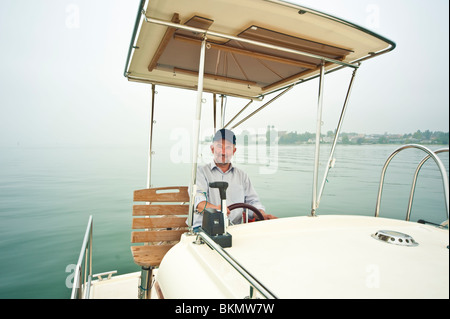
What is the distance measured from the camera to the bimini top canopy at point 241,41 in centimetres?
150

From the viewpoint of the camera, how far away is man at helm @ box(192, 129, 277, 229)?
232 centimetres

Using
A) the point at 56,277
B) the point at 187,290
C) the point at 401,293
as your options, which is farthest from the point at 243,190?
the point at 56,277

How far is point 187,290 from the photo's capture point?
105 cm

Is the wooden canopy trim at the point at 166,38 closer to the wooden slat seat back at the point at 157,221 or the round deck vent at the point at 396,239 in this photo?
the wooden slat seat back at the point at 157,221

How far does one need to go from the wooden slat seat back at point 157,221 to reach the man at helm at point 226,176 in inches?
20.5

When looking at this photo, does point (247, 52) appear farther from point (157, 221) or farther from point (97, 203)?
point (97, 203)

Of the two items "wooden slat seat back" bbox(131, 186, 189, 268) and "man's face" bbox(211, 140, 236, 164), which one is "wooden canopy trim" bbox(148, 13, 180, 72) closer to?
"man's face" bbox(211, 140, 236, 164)

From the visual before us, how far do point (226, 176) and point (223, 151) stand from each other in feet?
0.80

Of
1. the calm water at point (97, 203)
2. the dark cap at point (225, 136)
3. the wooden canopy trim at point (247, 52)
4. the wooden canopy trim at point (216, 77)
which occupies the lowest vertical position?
the calm water at point (97, 203)

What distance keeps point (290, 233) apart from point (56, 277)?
22.8ft

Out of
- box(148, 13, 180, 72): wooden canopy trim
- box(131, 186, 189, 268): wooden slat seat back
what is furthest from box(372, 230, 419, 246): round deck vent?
box(131, 186, 189, 268): wooden slat seat back

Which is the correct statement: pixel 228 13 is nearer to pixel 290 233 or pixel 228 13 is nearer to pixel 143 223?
pixel 290 233

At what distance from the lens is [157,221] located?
259 cm

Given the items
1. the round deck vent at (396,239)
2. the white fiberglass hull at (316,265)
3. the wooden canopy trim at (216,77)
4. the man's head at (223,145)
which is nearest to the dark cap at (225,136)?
the man's head at (223,145)
